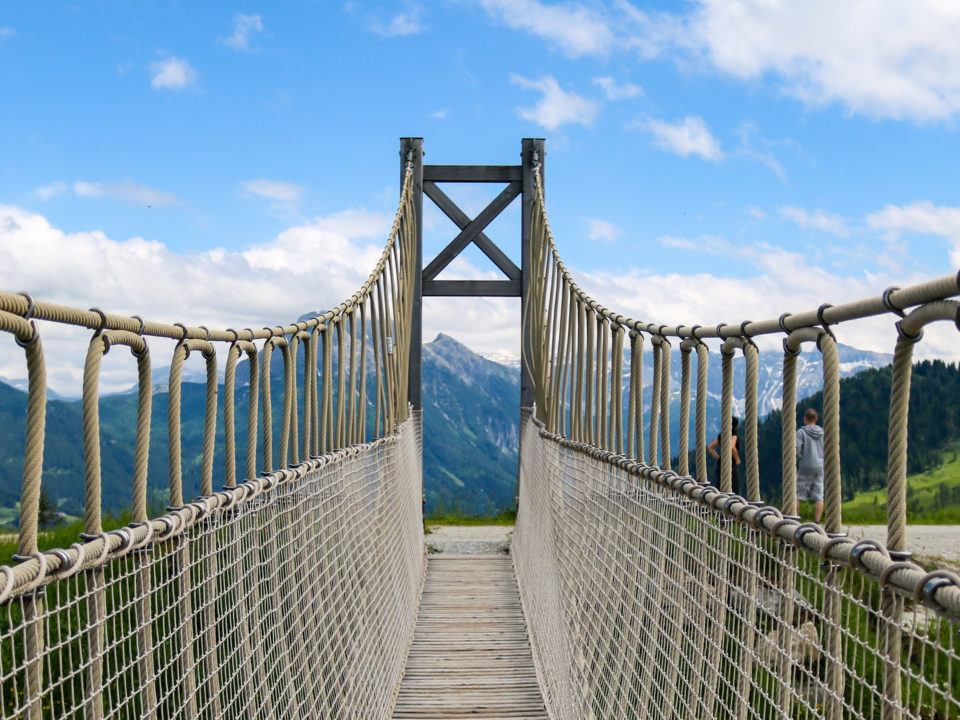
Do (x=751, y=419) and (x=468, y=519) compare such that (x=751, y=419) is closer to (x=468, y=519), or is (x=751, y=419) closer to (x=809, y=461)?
(x=809, y=461)

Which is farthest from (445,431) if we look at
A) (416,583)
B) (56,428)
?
(416,583)

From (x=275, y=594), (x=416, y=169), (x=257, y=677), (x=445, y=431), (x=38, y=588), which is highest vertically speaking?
(x=416, y=169)

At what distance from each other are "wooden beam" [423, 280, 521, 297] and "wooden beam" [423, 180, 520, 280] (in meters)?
0.09

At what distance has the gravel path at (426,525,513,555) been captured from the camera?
6.12 m

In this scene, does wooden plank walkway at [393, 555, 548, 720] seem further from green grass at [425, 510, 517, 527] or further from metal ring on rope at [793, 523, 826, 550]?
green grass at [425, 510, 517, 527]

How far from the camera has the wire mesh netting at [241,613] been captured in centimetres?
110

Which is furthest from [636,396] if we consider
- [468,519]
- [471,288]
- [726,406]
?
[468,519]

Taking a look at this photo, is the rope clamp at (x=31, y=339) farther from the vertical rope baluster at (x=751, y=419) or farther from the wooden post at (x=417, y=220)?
the wooden post at (x=417, y=220)

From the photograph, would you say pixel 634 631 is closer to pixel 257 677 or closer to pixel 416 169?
pixel 257 677

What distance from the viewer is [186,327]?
1375mm

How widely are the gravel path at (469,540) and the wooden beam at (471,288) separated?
1.79m

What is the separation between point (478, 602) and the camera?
A: 4684 millimetres

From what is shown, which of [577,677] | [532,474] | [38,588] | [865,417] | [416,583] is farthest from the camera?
[865,417]

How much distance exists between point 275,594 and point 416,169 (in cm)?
486
